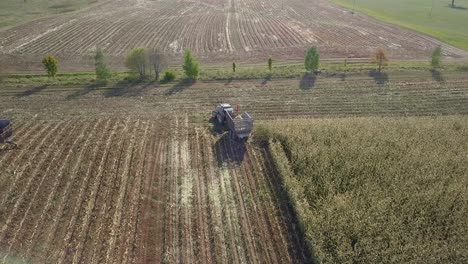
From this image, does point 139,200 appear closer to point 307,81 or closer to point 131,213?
point 131,213

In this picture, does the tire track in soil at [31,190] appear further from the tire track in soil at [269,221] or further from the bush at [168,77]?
the bush at [168,77]

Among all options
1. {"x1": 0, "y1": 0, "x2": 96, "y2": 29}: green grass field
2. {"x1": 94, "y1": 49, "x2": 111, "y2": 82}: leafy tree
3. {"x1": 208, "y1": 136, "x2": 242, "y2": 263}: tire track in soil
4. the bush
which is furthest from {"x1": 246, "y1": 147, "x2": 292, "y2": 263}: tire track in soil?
{"x1": 0, "y1": 0, "x2": 96, "y2": 29}: green grass field

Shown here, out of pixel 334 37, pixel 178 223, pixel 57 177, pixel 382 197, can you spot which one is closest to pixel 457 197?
pixel 382 197

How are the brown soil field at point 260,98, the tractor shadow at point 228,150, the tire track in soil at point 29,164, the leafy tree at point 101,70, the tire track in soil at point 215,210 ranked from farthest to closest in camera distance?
the leafy tree at point 101,70 < the brown soil field at point 260,98 < the tractor shadow at point 228,150 < the tire track in soil at point 29,164 < the tire track in soil at point 215,210

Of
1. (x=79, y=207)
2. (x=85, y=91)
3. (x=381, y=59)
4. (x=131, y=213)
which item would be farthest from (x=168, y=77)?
(x=131, y=213)

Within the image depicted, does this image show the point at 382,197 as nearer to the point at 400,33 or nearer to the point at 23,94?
the point at 23,94

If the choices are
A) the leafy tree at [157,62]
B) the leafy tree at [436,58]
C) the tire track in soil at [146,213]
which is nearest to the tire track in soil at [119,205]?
the tire track in soil at [146,213]
